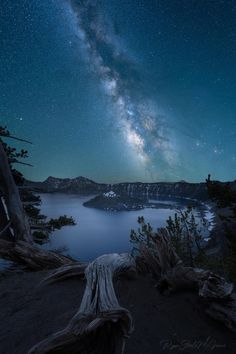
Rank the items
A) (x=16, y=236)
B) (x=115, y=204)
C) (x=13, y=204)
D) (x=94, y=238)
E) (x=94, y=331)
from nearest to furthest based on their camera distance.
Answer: (x=94, y=331) < (x=16, y=236) < (x=13, y=204) < (x=94, y=238) < (x=115, y=204)

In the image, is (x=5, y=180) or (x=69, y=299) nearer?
(x=69, y=299)

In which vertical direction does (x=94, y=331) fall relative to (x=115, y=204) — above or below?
above

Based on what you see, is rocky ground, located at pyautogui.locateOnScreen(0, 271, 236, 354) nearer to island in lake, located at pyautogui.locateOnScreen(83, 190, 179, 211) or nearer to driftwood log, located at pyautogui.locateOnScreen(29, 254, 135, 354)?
driftwood log, located at pyautogui.locateOnScreen(29, 254, 135, 354)

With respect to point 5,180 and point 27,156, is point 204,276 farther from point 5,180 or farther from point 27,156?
point 27,156

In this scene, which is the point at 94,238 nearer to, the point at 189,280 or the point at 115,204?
the point at 115,204

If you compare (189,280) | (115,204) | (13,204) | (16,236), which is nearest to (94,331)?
(189,280)

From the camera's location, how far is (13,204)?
8.93 meters

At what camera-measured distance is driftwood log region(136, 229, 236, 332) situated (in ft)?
13.8

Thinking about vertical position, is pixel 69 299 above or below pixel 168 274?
below

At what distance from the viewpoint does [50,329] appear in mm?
4074

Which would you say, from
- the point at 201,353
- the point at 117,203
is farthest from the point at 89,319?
the point at 117,203

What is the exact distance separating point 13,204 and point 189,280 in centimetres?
701

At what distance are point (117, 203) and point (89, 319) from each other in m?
164

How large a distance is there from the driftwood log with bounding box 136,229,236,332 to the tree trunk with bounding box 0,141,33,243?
4.95m
